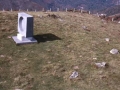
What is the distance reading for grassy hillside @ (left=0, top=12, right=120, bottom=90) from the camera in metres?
16.7

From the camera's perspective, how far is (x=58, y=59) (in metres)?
20.6

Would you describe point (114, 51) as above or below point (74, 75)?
above

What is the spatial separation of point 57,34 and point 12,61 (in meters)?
9.13

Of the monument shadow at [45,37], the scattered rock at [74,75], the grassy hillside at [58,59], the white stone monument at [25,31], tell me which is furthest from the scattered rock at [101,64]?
the white stone monument at [25,31]

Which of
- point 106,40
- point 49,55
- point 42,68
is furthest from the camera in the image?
point 106,40

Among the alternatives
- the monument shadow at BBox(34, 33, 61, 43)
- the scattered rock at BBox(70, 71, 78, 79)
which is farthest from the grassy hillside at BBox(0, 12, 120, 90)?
the scattered rock at BBox(70, 71, 78, 79)

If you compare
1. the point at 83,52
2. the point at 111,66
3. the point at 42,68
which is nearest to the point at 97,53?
the point at 83,52

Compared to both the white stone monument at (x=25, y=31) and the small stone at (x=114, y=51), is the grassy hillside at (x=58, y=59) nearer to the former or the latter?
the small stone at (x=114, y=51)

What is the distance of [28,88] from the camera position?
52.3 feet

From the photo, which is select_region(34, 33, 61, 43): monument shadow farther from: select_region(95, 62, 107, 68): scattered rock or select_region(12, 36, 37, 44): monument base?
select_region(95, 62, 107, 68): scattered rock

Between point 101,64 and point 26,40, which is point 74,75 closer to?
point 101,64

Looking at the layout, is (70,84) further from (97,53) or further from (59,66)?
(97,53)

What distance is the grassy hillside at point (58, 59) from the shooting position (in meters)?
16.7

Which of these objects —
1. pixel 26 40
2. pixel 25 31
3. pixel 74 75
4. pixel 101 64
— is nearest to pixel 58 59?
pixel 74 75
